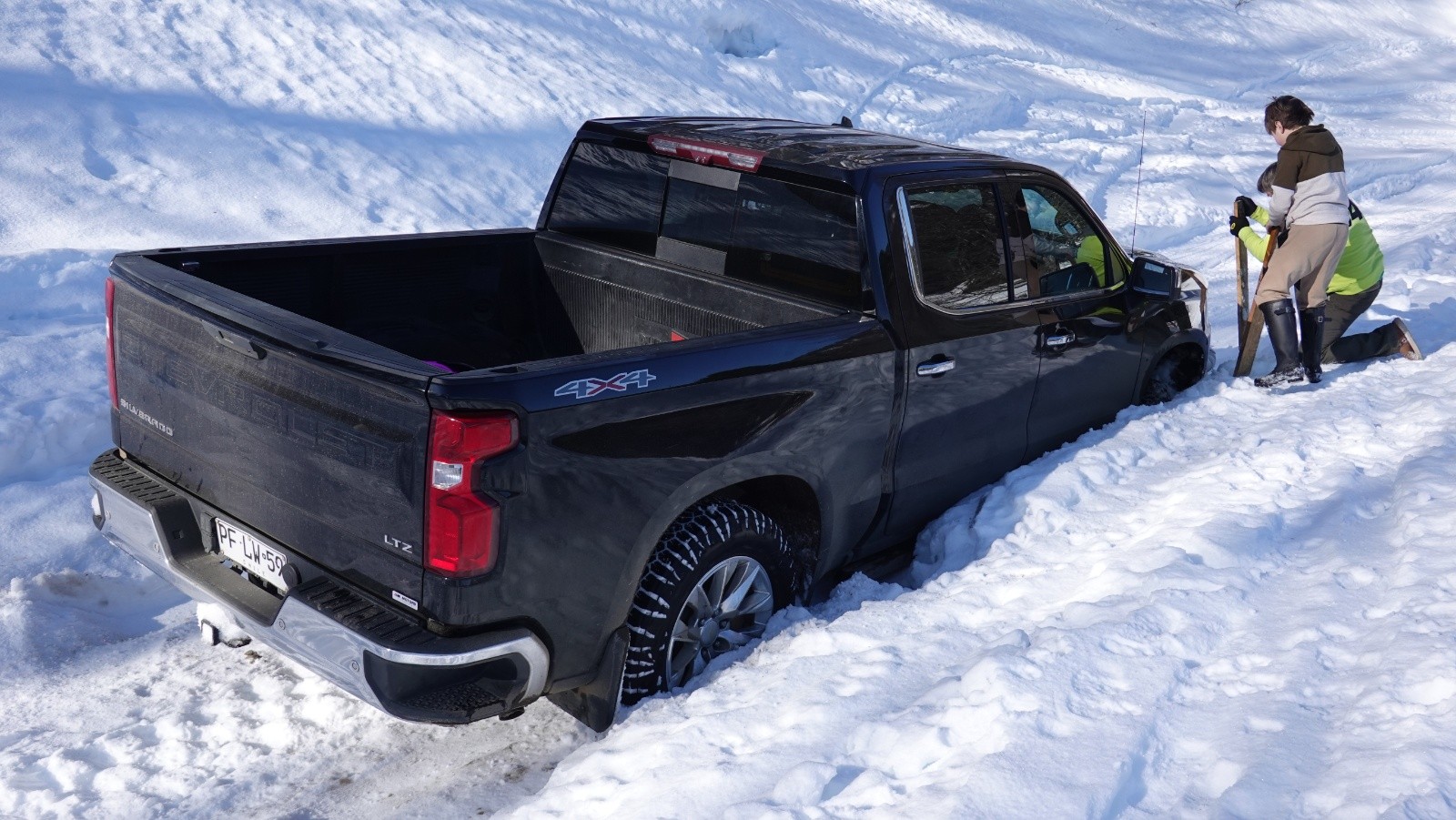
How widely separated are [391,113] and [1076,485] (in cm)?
827

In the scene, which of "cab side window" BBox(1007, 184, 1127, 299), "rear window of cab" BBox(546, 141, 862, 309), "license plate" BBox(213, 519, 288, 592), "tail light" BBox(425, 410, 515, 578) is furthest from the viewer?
"cab side window" BBox(1007, 184, 1127, 299)

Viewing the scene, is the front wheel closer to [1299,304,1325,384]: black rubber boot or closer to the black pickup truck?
the black pickup truck

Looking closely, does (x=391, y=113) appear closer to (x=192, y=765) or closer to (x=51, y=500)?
(x=51, y=500)

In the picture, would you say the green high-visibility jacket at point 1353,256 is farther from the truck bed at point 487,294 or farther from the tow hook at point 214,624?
the tow hook at point 214,624

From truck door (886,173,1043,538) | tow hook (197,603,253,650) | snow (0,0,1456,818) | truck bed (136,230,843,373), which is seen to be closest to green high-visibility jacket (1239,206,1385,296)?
snow (0,0,1456,818)

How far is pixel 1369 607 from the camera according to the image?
13.1ft

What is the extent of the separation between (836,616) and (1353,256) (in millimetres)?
4525

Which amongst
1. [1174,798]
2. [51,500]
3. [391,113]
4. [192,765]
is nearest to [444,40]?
[391,113]

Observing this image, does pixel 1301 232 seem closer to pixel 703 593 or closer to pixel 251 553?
Result: pixel 703 593

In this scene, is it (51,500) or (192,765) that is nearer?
(192,765)

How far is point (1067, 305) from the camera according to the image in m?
5.16

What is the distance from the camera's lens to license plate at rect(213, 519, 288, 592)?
3506 mm

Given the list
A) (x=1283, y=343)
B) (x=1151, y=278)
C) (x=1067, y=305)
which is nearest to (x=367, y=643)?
(x=1067, y=305)

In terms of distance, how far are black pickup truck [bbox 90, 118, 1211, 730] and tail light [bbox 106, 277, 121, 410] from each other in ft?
0.07
